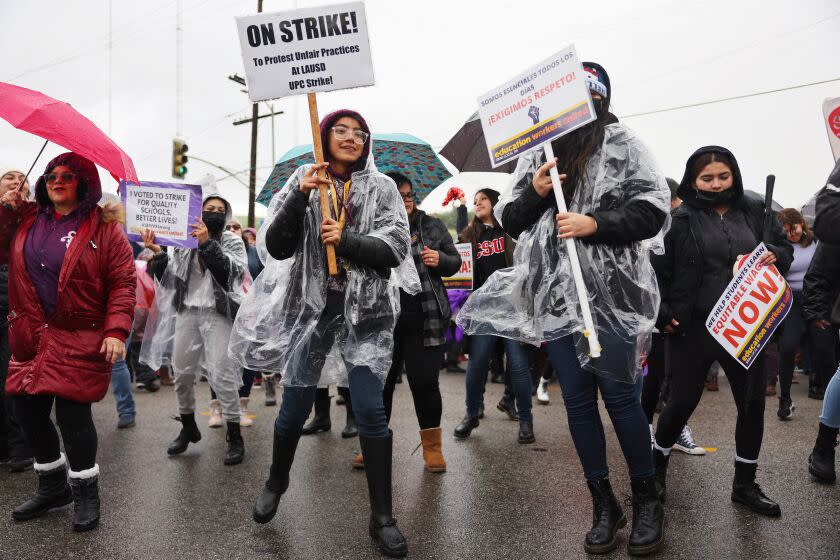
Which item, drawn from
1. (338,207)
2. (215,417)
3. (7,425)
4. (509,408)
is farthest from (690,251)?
(7,425)

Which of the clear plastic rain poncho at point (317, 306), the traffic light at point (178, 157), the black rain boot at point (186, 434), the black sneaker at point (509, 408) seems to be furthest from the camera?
the traffic light at point (178, 157)

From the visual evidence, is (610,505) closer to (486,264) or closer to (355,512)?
(355,512)

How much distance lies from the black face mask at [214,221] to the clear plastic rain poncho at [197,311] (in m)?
0.11

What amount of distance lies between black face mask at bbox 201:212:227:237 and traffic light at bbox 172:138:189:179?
13.6m

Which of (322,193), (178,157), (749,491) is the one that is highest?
(178,157)

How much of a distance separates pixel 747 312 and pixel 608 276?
88cm

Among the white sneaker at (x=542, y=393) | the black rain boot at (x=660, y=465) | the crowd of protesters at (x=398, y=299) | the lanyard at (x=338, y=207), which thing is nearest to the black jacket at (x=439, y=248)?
the crowd of protesters at (x=398, y=299)

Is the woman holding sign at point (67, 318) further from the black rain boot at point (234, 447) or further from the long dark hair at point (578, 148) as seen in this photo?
the long dark hair at point (578, 148)

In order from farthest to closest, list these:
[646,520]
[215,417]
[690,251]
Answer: [215,417] < [690,251] < [646,520]

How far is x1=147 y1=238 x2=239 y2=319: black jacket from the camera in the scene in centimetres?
490

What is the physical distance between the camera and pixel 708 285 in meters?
3.45

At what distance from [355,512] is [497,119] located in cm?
218

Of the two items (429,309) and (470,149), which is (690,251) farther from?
(470,149)

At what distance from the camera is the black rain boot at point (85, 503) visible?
339cm
